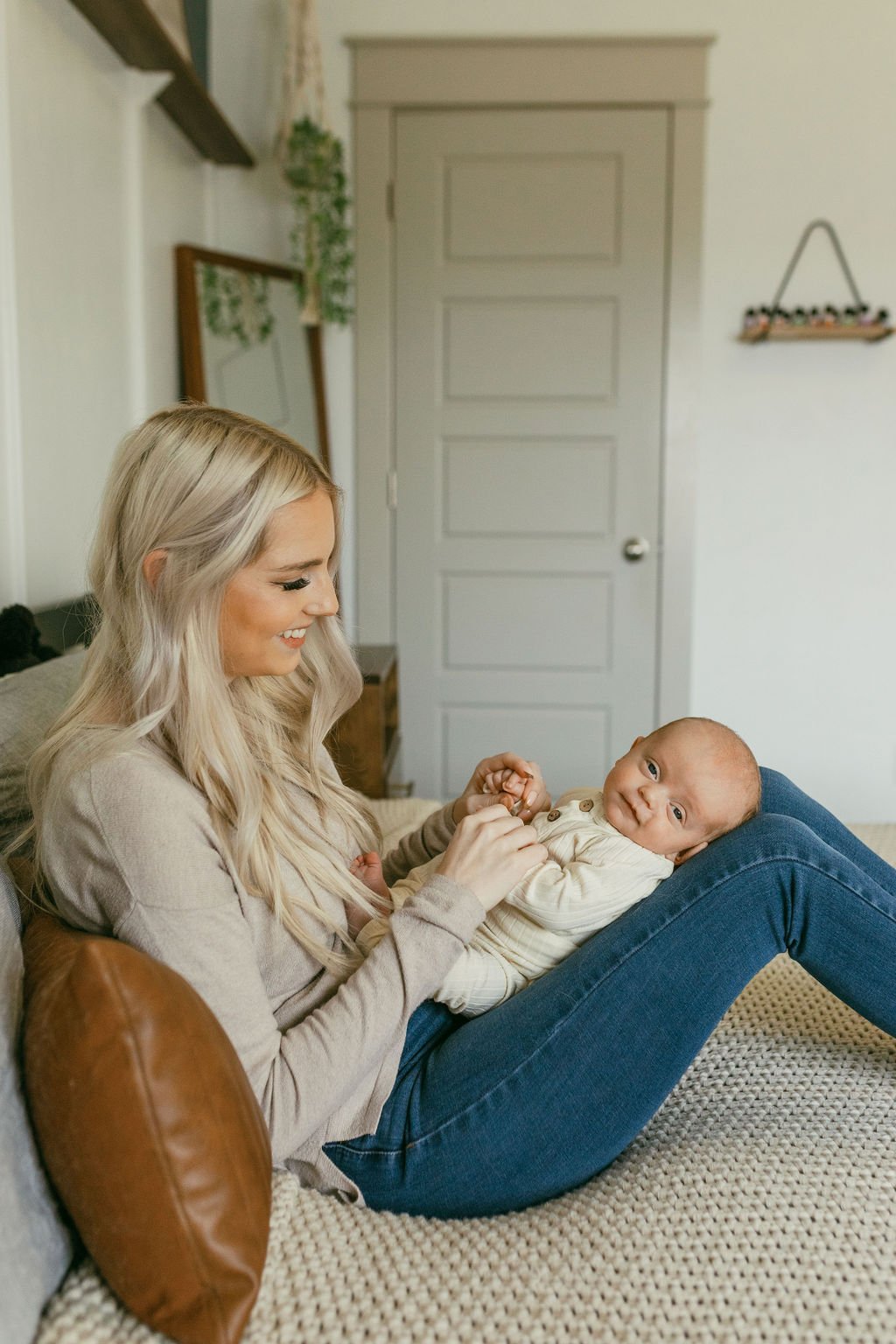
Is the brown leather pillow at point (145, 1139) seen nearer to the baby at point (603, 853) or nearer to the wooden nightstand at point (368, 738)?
the baby at point (603, 853)

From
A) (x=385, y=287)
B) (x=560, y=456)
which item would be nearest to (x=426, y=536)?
(x=560, y=456)

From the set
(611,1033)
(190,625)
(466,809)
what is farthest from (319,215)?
(611,1033)

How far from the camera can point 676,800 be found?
1329 mm

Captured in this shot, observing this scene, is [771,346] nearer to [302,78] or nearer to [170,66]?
[302,78]

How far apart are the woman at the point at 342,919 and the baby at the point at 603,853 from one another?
0.05 metres

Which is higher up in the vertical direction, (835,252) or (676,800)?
(835,252)

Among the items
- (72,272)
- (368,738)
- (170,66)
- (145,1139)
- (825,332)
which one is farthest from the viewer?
(825,332)

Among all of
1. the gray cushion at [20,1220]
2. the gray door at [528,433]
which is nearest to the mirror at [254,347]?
the gray door at [528,433]

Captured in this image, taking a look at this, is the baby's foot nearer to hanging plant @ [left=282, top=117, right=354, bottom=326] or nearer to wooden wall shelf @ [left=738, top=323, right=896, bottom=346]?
hanging plant @ [left=282, top=117, right=354, bottom=326]

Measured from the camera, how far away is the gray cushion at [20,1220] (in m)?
0.81

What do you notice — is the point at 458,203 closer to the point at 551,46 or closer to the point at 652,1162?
the point at 551,46

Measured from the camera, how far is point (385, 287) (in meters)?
3.59

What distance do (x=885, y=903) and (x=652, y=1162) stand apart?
0.36m

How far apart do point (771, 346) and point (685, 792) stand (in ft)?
8.66
